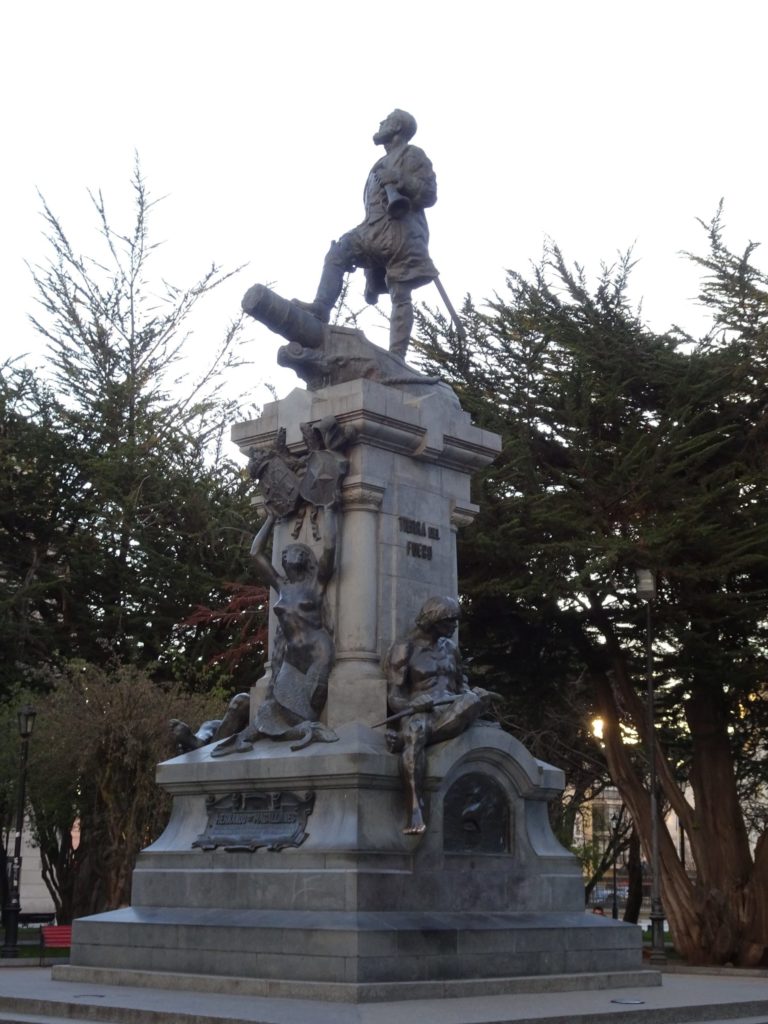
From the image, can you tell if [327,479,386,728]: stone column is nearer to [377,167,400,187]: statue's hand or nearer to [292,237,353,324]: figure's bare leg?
[292,237,353,324]: figure's bare leg

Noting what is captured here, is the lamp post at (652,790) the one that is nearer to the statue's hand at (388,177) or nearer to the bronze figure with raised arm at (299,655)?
the statue's hand at (388,177)

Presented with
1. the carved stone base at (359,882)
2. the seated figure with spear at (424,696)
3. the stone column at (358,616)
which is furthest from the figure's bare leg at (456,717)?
the stone column at (358,616)

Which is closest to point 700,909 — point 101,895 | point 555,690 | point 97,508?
point 555,690

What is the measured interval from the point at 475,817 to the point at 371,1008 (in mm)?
2856

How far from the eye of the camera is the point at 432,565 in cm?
1355

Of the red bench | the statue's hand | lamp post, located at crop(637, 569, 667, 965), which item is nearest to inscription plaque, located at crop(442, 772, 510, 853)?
the statue's hand

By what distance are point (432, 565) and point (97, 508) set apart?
20.9 meters

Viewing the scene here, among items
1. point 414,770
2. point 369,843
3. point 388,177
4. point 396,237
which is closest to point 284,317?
point 396,237

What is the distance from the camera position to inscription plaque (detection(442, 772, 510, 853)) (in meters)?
12.1

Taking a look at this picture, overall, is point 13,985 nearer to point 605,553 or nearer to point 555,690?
point 605,553

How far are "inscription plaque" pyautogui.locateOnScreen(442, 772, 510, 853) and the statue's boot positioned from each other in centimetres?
486

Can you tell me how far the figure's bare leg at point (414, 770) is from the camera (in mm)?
11555

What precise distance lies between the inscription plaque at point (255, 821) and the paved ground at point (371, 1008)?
1391 millimetres

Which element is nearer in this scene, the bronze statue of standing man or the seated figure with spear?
the seated figure with spear
